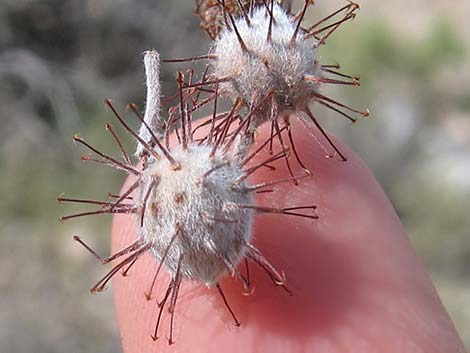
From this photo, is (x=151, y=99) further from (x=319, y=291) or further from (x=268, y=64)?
(x=319, y=291)

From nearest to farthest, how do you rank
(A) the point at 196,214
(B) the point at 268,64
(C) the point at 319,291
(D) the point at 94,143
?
1. (A) the point at 196,214
2. (B) the point at 268,64
3. (C) the point at 319,291
4. (D) the point at 94,143

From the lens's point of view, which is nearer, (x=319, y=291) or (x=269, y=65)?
(x=269, y=65)

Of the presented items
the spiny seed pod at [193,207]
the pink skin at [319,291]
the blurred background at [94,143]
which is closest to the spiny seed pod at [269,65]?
the spiny seed pod at [193,207]

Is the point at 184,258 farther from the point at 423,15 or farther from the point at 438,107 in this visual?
the point at 423,15

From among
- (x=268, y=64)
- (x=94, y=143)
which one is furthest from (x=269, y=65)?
(x=94, y=143)

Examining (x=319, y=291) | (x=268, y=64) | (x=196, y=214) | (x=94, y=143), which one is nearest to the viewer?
(x=196, y=214)

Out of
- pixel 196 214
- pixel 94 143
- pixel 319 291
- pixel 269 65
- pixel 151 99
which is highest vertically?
pixel 269 65

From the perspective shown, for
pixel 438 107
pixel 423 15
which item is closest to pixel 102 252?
pixel 438 107

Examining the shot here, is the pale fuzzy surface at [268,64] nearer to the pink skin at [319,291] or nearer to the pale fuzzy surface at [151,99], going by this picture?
the pale fuzzy surface at [151,99]
